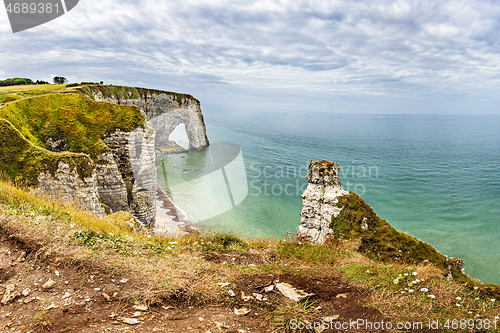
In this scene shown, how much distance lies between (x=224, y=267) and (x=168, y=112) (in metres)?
74.7

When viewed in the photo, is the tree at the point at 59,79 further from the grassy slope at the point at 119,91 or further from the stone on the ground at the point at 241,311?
the stone on the ground at the point at 241,311

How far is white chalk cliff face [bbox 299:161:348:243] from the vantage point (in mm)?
11969

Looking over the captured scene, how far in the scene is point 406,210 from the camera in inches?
1534

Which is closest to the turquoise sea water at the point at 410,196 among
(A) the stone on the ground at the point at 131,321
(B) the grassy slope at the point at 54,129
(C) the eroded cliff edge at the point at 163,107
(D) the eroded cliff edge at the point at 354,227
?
(D) the eroded cliff edge at the point at 354,227

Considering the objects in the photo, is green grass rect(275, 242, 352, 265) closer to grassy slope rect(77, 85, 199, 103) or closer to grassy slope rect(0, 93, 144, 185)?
grassy slope rect(0, 93, 144, 185)

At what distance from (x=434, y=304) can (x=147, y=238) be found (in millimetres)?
8154

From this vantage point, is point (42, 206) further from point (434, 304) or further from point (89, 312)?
point (434, 304)

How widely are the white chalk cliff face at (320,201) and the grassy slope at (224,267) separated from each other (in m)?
2.80

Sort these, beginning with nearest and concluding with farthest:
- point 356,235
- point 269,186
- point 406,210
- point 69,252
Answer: point 69,252 < point 356,235 < point 406,210 < point 269,186

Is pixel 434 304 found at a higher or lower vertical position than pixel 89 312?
lower

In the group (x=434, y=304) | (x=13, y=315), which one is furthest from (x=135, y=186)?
(x=434, y=304)

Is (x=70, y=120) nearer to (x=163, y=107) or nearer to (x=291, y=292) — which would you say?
(x=291, y=292)
